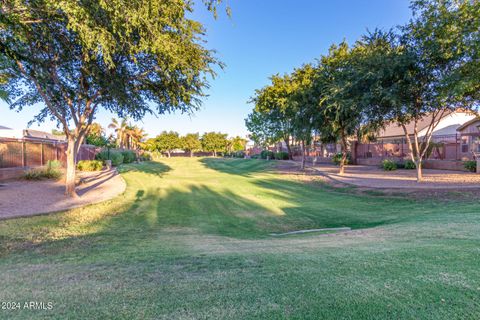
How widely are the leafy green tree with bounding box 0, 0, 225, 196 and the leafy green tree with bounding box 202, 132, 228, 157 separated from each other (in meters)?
67.1

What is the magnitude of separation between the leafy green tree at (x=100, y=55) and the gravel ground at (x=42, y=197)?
3.25 feet

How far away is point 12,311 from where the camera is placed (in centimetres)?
227

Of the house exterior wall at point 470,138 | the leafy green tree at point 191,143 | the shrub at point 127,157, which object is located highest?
the leafy green tree at point 191,143

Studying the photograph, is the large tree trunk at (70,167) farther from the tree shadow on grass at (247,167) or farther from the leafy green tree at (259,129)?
the leafy green tree at (259,129)

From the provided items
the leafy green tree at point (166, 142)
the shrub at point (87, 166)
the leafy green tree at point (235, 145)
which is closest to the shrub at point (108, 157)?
the shrub at point (87, 166)

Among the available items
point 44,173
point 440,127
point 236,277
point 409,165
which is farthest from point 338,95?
point 440,127

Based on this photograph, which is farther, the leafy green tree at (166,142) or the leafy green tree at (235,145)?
the leafy green tree at (235,145)

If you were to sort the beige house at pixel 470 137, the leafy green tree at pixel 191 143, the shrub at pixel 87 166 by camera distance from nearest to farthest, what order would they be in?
the beige house at pixel 470 137, the shrub at pixel 87 166, the leafy green tree at pixel 191 143

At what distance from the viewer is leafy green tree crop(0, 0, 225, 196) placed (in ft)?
22.7

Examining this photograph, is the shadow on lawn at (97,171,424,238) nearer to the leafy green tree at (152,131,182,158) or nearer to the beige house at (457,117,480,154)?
the beige house at (457,117,480,154)

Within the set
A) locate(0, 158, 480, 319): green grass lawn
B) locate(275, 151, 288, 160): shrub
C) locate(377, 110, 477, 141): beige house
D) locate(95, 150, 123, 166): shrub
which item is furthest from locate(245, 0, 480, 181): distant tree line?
locate(275, 151, 288, 160): shrub

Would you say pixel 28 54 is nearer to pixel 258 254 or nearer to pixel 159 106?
pixel 159 106

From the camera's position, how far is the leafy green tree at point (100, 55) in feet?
22.7

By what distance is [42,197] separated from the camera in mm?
10820
